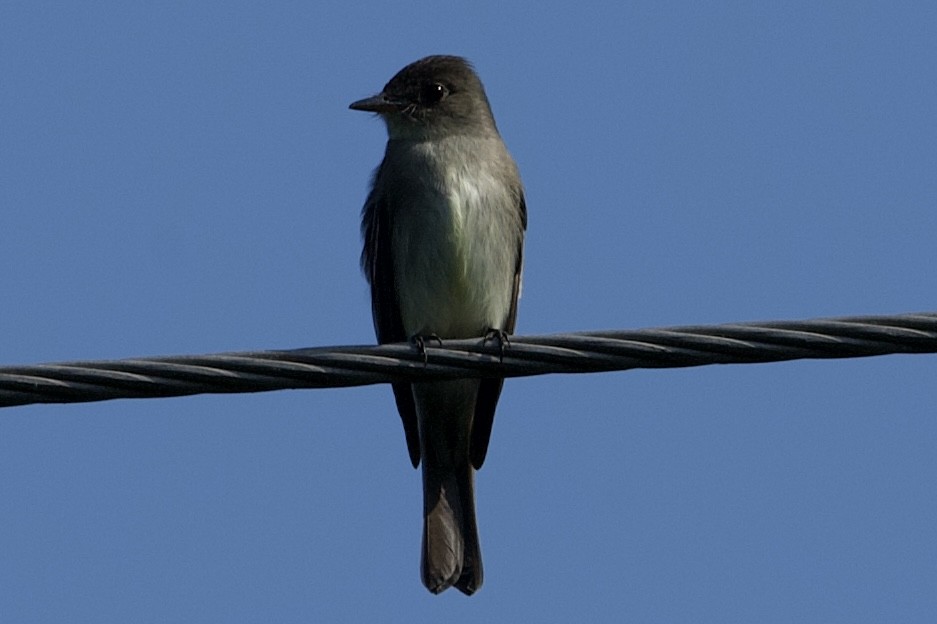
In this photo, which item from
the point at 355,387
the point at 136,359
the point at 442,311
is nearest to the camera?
the point at 136,359

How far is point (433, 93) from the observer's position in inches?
353

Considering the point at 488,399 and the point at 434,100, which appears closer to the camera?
the point at 488,399

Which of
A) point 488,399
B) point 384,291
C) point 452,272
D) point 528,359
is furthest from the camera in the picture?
point 488,399

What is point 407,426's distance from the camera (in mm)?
8352

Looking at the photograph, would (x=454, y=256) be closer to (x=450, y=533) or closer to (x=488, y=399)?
(x=488, y=399)

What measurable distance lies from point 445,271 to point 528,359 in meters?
2.51

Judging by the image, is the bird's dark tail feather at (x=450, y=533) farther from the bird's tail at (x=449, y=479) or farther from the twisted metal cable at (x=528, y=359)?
the twisted metal cable at (x=528, y=359)

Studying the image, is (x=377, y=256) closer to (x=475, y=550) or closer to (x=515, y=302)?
(x=515, y=302)

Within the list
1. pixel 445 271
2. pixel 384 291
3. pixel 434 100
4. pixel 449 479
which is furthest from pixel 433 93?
pixel 449 479

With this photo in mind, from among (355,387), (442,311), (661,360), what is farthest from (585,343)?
(442,311)

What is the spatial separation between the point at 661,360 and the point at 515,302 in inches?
123

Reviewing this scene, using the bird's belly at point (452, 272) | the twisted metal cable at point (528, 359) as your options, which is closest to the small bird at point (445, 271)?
the bird's belly at point (452, 272)

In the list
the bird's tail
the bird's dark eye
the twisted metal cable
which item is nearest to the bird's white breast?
the bird's tail

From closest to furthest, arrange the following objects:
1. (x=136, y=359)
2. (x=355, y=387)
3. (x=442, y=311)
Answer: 1. (x=136, y=359)
2. (x=355, y=387)
3. (x=442, y=311)
